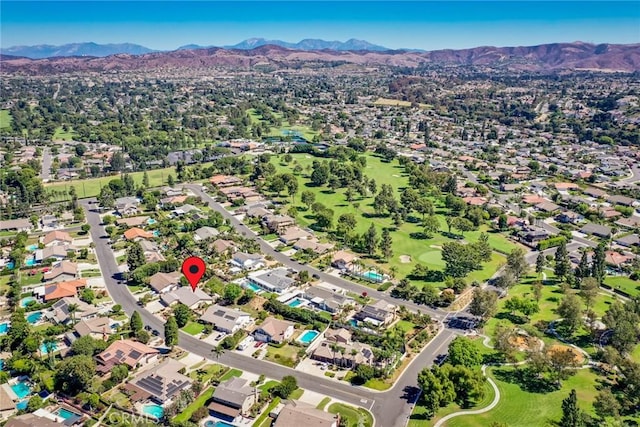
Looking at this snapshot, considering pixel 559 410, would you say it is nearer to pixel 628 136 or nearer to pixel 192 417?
pixel 192 417

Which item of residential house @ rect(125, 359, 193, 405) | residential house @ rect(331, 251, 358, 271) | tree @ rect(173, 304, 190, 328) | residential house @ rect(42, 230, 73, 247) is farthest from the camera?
residential house @ rect(42, 230, 73, 247)

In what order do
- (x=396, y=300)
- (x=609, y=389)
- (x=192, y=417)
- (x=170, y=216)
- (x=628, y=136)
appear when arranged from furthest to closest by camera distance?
(x=628, y=136)
(x=170, y=216)
(x=396, y=300)
(x=609, y=389)
(x=192, y=417)

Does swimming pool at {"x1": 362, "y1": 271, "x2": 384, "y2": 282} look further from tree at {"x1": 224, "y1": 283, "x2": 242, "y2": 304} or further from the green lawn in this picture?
tree at {"x1": 224, "y1": 283, "x2": 242, "y2": 304}

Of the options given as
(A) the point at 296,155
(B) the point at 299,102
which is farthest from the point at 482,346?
(B) the point at 299,102

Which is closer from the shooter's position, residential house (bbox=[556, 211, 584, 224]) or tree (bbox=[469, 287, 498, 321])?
tree (bbox=[469, 287, 498, 321])

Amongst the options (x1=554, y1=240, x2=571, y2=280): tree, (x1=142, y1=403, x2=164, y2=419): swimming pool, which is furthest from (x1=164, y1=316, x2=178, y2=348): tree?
(x1=554, y1=240, x2=571, y2=280): tree

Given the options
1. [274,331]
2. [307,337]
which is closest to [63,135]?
[274,331]

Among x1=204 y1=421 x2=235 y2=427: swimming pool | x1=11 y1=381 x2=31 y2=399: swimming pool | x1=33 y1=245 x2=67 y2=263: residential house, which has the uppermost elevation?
x1=33 y1=245 x2=67 y2=263: residential house
